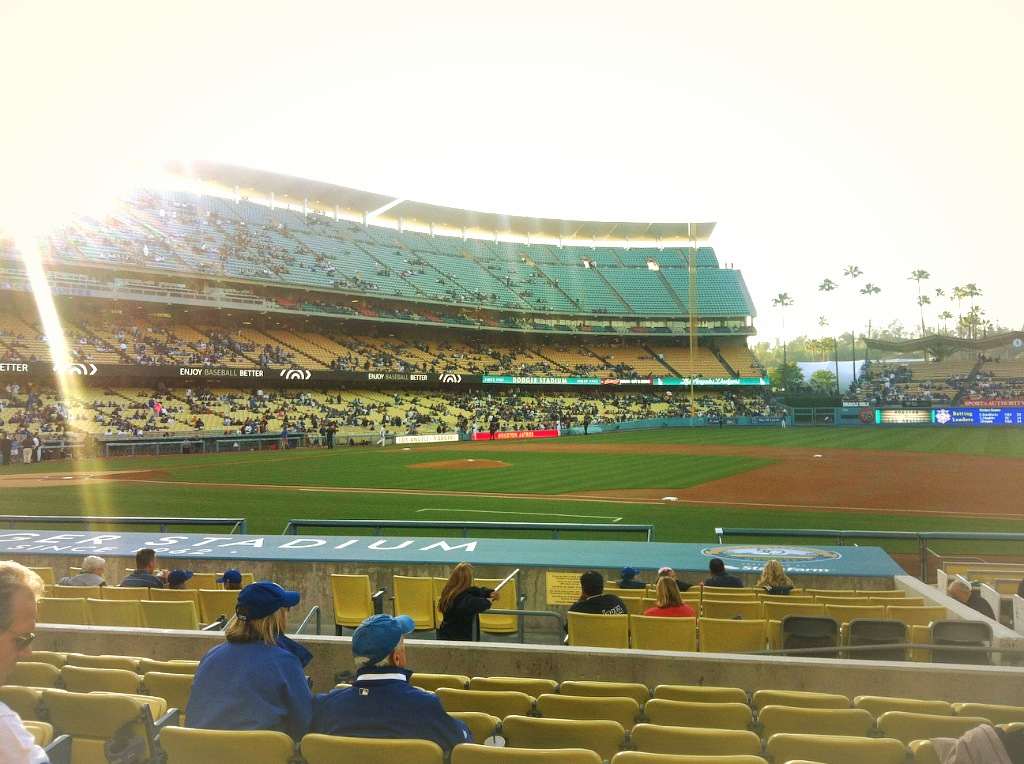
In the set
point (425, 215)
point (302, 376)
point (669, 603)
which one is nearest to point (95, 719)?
point (669, 603)

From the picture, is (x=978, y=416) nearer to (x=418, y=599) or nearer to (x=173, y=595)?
(x=418, y=599)

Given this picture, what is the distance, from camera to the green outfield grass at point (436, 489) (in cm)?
1952

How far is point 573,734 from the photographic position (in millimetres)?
3699

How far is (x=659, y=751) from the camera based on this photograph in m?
3.63

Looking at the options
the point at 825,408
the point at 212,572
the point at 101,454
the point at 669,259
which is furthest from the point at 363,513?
the point at 669,259

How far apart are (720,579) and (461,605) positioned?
386 centimetres

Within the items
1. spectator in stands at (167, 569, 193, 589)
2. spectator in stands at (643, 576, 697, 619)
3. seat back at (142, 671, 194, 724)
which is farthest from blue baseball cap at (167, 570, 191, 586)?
spectator in stands at (643, 576, 697, 619)

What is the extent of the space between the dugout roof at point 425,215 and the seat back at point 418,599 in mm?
57986

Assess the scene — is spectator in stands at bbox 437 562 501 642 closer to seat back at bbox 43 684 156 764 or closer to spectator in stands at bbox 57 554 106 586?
seat back at bbox 43 684 156 764

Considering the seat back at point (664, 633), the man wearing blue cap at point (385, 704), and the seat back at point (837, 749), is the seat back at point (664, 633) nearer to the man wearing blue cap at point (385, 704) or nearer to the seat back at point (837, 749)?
the seat back at point (837, 749)

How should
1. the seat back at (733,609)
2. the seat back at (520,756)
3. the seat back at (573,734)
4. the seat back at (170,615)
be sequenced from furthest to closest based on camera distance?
the seat back at (733,609), the seat back at (170,615), the seat back at (573,734), the seat back at (520,756)

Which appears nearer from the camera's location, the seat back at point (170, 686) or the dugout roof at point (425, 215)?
the seat back at point (170, 686)

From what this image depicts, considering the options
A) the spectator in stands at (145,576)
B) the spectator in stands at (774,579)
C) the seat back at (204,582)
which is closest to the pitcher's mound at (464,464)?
the seat back at (204,582)

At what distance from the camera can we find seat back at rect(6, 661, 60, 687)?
15.8 ft
